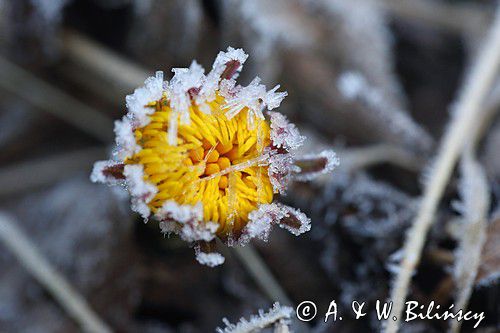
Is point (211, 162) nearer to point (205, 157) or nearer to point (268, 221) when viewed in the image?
point (205, 157)

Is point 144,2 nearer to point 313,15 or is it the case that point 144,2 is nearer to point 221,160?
point 313,15

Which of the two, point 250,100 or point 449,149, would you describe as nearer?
point 250,100

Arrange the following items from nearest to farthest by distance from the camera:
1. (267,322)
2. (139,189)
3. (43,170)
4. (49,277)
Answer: (139,189)
(267,322)
(49,277)
(43,170)

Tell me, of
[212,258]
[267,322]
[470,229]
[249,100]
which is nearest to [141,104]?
[249,100]

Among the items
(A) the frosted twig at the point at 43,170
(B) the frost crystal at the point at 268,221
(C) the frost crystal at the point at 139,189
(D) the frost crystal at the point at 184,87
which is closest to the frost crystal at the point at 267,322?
(B) the frost crystal at the point at 268,221

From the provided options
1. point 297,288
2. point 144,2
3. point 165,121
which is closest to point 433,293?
point 297,288

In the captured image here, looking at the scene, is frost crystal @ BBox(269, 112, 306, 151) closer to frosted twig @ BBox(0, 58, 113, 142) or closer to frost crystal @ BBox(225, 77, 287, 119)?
frost crystal @ BBox(225, 77, 287, 119)

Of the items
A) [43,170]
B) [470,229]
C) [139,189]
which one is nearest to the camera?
[139,189]
